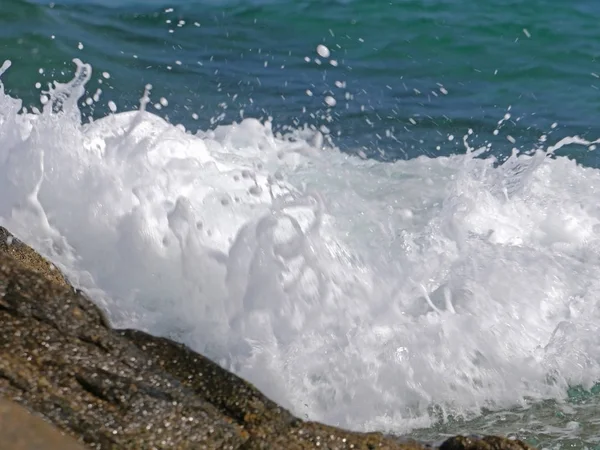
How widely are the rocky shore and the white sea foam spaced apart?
835mm

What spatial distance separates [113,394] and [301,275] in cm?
148

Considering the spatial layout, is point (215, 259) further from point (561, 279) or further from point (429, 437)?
point (561, 279)

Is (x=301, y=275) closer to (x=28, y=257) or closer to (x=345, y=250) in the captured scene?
(x=345, y=250)

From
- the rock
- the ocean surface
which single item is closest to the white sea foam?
the ocean surface

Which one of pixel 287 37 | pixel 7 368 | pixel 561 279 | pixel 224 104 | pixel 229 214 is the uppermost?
pixel 287 37

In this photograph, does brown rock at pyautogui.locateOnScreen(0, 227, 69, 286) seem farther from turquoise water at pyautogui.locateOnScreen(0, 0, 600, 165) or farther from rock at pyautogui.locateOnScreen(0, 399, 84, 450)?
turquoise water at pyautogui.locateOnScreen(0, 0, 600, 165)

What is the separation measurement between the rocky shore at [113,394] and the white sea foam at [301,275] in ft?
2.74

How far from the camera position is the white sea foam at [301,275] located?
3600 mm

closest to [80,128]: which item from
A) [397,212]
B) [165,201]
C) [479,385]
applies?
[165,201]

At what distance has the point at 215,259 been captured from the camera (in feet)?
12.8

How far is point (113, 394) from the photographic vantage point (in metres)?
2.41

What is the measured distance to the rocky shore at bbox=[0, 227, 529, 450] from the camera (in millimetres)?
2258

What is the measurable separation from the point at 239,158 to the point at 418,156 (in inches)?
64.4

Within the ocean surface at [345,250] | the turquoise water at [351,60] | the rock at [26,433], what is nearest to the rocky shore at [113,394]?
the rock at [26,433]
